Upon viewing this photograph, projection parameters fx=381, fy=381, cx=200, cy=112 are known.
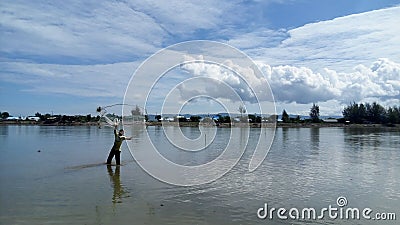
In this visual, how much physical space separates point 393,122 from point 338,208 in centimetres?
14969

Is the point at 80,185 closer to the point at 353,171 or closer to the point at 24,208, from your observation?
the point at 24,208

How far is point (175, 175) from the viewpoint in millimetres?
18062

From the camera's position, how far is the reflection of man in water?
12.9 meters

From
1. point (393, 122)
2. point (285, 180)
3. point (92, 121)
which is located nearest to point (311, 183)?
point (285, 180)

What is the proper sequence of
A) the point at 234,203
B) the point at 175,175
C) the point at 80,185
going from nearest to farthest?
the point at 234,203, the point at 80,185, the point at 175,175

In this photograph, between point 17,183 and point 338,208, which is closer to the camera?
point 338,208

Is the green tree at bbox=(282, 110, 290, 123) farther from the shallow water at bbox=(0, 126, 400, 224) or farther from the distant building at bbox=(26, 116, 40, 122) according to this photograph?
the shallow water at bbox=(0, 126, 400, 224)

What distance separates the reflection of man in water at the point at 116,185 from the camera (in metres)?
12.9

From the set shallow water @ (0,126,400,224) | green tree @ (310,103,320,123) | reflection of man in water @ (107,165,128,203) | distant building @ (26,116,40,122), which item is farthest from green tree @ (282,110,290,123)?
reflection of man in water @ (107,165,128,203)

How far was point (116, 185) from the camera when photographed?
50.1 feet

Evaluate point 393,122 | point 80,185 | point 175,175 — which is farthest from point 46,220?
point 393,122

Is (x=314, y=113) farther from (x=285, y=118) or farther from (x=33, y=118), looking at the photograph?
(x=33, y=118)

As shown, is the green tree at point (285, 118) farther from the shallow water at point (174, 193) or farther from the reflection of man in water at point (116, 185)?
the reflection of man in water at point (116, 185)

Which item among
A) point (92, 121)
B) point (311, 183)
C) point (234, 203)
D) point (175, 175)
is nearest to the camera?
point (234, 203)
